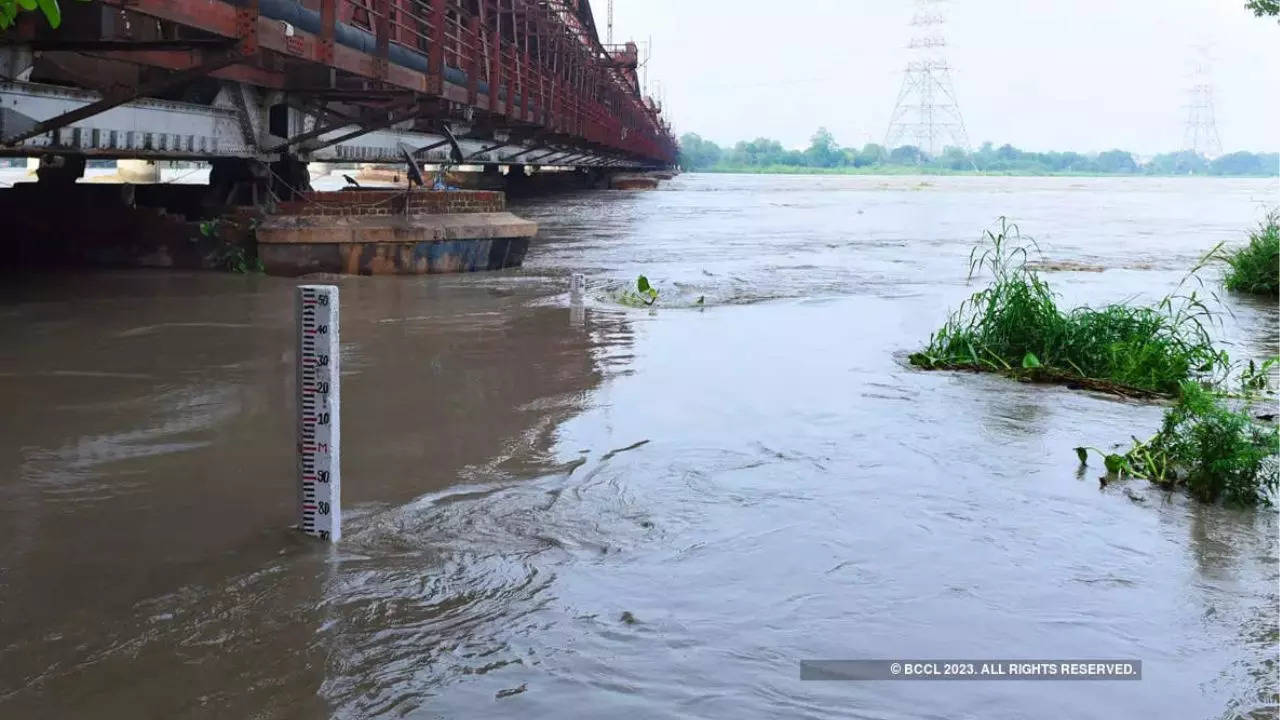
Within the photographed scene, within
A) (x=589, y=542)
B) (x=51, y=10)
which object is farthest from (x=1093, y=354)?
(x=51, y=10)

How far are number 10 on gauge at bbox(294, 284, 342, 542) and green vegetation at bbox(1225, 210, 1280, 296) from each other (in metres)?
14.1

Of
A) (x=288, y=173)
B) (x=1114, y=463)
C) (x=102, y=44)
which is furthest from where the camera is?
(x=288, y=173)

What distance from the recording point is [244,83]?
1634 cm

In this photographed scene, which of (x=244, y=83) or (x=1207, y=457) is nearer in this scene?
(x=1207, y=457)

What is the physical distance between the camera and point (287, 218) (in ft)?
55.1

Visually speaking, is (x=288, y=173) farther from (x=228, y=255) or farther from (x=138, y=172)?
(x=138, y=172)

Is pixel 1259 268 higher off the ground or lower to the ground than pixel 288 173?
lower

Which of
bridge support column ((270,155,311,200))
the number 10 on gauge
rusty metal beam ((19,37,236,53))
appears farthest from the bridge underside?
the number 10 on gauge

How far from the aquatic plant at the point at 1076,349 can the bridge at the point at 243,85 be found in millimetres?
6571

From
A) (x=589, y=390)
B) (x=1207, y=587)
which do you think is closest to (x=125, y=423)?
(x=589, y=390)

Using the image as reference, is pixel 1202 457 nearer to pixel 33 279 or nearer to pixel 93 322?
pixel 93 322

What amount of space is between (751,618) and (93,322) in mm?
9328

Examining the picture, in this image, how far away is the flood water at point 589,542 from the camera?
3.86 m

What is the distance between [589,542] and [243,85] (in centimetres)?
1306
